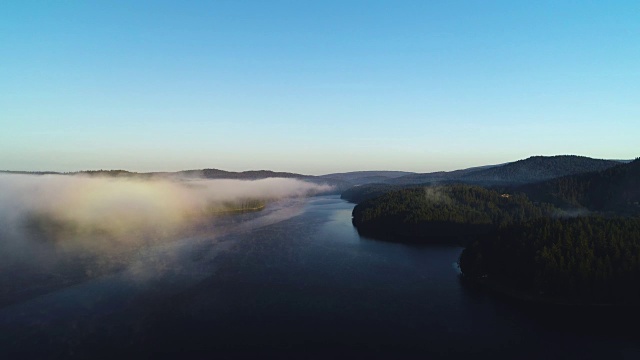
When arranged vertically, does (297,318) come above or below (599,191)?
below

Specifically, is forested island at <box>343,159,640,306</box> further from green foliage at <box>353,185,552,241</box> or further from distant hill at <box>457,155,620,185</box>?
distant hill at <box>457,155,620,185</box>

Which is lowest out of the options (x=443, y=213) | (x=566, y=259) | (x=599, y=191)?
(x=566, y=259)

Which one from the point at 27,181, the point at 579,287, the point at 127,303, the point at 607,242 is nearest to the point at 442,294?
the point at 579,287

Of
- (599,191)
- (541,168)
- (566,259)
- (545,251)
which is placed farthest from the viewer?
(541,168)

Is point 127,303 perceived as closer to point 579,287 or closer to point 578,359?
point 578,359

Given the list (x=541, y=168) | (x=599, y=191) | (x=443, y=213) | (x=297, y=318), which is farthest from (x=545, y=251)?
(x=541, y=168)

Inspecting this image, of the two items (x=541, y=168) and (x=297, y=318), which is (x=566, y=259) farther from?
(x=541, y=168)

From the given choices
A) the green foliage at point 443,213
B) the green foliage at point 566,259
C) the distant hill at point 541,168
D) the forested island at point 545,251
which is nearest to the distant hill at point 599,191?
the forested island at point 545,251
